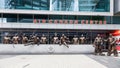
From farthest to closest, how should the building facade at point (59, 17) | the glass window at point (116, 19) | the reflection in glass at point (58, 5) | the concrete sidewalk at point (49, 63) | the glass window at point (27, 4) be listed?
the glass window at point (116, 19)
the reflection in glass at point (58, 5)
the glass window at point (27, 4)
the building facade at point (59, 17)
the concrete sidewalk at point (49, 63)

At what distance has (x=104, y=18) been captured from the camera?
1831 inches

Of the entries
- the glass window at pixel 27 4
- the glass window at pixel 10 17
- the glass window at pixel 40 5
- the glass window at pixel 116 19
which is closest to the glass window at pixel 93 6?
the glass window at pixel 116 19

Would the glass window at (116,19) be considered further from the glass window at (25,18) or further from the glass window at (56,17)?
the glass window at (25,18)

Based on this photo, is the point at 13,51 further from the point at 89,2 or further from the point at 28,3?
the point at 89,2

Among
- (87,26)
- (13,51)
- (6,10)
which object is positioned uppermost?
(6,10)

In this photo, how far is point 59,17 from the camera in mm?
46000

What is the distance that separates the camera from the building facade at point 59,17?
44469 millimetres

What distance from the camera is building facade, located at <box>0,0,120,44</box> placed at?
44.5 m

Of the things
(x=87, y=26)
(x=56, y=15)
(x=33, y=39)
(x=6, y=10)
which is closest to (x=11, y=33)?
(x=6, y=10)

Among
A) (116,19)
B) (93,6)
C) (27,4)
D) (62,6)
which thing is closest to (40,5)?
(27,4)

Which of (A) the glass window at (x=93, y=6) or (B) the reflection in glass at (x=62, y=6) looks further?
(A) the glass window at (x=93, y=6)

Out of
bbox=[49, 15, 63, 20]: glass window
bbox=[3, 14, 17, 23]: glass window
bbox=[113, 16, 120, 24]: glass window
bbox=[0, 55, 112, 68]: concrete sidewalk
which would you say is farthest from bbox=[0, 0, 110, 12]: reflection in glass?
bbox=[0, 55, 112, 68]: concrete sidewalk

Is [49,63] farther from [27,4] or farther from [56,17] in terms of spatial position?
[27,4]

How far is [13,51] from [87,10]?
21.0 m
